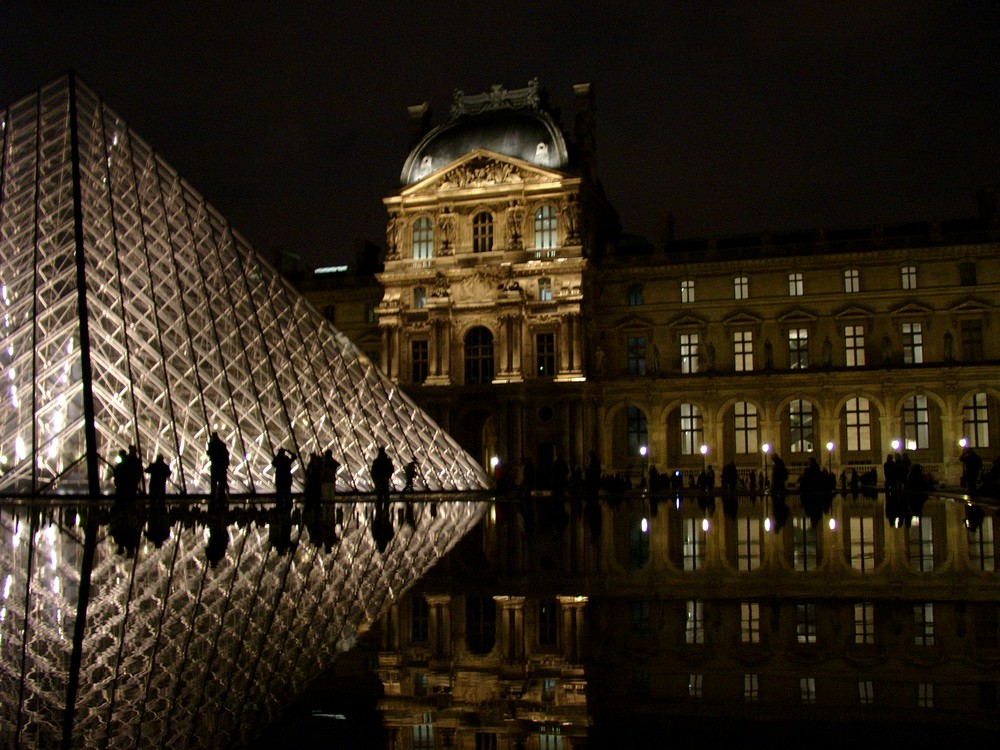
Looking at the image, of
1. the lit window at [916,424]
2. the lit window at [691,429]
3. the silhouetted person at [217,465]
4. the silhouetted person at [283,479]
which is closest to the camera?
the silhouetted person at [217,465]

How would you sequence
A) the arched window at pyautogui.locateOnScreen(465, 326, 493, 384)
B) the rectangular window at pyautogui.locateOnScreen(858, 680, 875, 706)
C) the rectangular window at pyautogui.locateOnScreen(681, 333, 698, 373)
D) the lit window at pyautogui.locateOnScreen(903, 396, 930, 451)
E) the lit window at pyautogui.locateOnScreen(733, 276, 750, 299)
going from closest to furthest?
the rectangular window at pyautogui.locateOnScreen(858, 680, 875, 706), the lit window at pyautogui.locateOnScreen(903, 396, 930, 451), the arched window at pyautogui.locateOnScreen(465, 326, 493, 384), the lit window at pyautogui.locateOnScreen(733, 276, 750, 299), the rectangular window at pyautogui.locateOnScreen(681, 333, 698, 373)

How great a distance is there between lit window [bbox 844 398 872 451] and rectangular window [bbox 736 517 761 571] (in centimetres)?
2360

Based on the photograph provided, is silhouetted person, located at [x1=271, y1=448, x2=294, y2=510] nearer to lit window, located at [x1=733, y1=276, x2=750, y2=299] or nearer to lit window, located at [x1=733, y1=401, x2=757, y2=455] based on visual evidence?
lit window, located at [x1=733, y1=401, x2=757, y2=455]

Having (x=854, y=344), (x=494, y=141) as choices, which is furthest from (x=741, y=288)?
(x=494, y=141)

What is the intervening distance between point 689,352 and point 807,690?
35.8 meters

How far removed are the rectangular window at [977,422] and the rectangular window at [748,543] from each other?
2442 cm

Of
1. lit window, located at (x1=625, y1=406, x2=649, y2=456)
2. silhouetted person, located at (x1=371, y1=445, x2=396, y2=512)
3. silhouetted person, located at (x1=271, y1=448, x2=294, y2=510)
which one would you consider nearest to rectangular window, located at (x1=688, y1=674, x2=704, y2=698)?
silhouetted person, located at (x1=271, y1=448, x2=294, y2=510)

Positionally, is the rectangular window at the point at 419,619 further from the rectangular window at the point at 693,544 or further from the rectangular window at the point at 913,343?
the rectangular window at the point at 913,343

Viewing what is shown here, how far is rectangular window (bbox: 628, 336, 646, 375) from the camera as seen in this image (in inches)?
1561

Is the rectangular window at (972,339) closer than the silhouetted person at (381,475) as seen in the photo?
No

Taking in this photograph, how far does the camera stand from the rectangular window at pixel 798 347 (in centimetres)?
3834

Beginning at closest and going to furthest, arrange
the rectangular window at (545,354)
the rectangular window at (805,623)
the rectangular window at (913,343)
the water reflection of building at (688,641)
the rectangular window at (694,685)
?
1. the water reflection of building at (688,641)
2. the rectangular window at (694,685)
3. the rectangular window at (805,623)
4. the rectangular window at (913,343)
5. the rectangular window at (545,354)

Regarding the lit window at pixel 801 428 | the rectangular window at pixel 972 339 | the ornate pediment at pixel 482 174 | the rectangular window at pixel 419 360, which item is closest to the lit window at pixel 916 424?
the rectangular window at pixel 972 339

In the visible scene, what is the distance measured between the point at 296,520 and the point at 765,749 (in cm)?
1188
